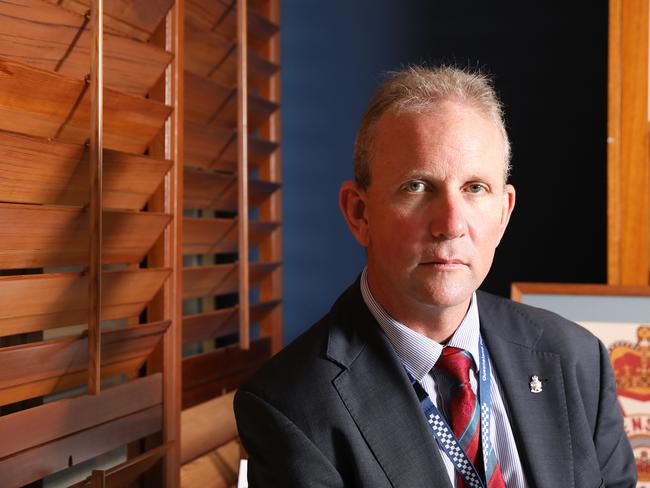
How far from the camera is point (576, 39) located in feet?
8.34

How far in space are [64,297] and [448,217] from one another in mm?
787

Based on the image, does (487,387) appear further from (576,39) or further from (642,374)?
(576,39)

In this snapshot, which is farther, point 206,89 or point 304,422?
point 206,89

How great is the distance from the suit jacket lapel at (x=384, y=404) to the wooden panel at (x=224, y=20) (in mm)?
1151

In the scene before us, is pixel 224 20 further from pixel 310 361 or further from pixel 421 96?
pixel 310 361

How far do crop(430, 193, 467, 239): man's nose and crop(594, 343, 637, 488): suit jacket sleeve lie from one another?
524 mm

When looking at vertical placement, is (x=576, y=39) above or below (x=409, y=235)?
above

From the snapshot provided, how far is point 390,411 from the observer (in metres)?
1.37

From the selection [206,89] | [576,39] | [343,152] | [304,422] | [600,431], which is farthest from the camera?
[343,152]

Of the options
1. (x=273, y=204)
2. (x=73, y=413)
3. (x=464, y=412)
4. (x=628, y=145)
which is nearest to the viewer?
(x=464, y=412)

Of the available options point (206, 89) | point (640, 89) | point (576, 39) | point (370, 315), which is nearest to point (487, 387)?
point (370, 315)

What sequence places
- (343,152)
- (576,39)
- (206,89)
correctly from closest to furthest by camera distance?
(206,89), (576,39), (343,152)

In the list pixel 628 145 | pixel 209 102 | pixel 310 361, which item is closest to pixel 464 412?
pixel 310 361

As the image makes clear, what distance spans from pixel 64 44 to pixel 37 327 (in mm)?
547
